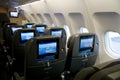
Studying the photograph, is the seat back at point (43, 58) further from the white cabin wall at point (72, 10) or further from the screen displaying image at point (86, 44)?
the white cabin wall at point (72, 10)

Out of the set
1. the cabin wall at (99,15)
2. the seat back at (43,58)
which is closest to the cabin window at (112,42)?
the cabin wall at (99,15)

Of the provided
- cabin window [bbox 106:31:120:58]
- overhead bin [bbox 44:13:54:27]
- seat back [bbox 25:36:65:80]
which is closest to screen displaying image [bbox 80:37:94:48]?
seat back [bbox 25:36:65:80]

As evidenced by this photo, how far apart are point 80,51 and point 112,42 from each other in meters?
1.61

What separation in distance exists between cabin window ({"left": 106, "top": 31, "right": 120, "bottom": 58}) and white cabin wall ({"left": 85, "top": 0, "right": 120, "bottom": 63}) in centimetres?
10

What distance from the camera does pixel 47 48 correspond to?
8.12 ft

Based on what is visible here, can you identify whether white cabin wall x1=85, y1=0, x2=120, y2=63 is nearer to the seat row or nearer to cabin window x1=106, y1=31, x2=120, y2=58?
cabin window x1=106, y1=31, x2=120, y2=58

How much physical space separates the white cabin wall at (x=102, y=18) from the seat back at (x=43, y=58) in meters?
1.47

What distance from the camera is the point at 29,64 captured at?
7.89ft

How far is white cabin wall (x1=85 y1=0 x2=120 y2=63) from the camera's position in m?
3.59

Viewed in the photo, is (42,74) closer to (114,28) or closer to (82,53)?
(82,53)

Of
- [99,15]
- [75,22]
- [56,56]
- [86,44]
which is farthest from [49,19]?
[56,56]

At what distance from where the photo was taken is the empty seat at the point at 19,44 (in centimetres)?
366

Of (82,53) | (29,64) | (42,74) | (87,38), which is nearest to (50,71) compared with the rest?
(42,74)

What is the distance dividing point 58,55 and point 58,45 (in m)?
0.16
